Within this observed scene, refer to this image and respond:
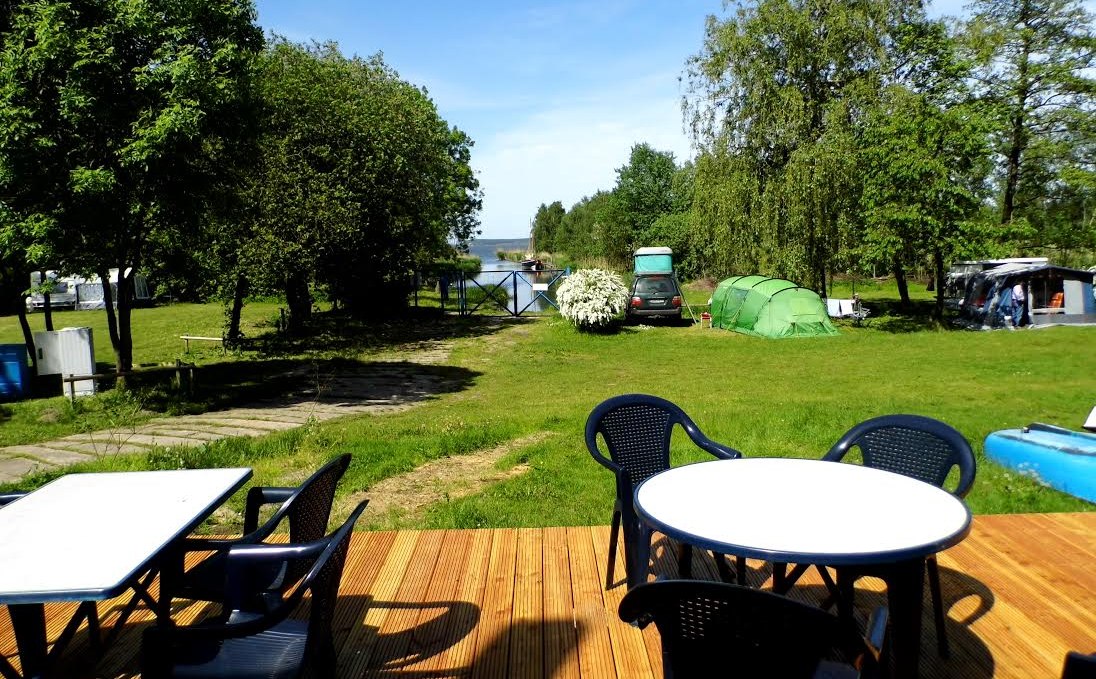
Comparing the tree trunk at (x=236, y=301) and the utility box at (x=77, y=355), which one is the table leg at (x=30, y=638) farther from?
the tree trunk at (x=236, y=301)

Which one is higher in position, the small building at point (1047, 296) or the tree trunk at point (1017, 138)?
the tree trunk at point (1017, 138)

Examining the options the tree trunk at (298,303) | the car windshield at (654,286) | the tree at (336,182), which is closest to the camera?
the tree at (336,182)

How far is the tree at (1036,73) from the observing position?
75.2 feet

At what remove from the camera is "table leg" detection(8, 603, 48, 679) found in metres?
2.04

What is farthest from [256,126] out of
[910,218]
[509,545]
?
[910,218]

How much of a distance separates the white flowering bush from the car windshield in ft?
4.13

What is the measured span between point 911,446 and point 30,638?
→ 124 inches

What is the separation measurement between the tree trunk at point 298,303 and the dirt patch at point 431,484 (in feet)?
39.8

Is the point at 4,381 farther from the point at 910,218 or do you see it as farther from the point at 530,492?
the point at 910,218

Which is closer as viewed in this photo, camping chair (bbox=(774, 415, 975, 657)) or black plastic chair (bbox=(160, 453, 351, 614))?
black plastic chair (bbox=(160, 453, 351, 614))

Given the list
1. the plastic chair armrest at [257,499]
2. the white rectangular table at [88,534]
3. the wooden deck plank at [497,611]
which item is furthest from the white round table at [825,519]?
the white rectangular table at [88,534]

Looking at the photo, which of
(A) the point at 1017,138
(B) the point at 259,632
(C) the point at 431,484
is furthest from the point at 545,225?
(B) the point at 259,632

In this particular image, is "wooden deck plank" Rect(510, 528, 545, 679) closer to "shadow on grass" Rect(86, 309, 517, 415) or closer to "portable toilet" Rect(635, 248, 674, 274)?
"shadow on grass" Rect(86, 309, 517, 415)

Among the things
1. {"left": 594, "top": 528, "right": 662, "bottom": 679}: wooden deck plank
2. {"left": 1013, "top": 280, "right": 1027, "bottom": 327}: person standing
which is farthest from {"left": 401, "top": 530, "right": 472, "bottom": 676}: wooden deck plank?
{"left": 1013, "top": 280, "right": 1027, "bottom": 327}: person standing
